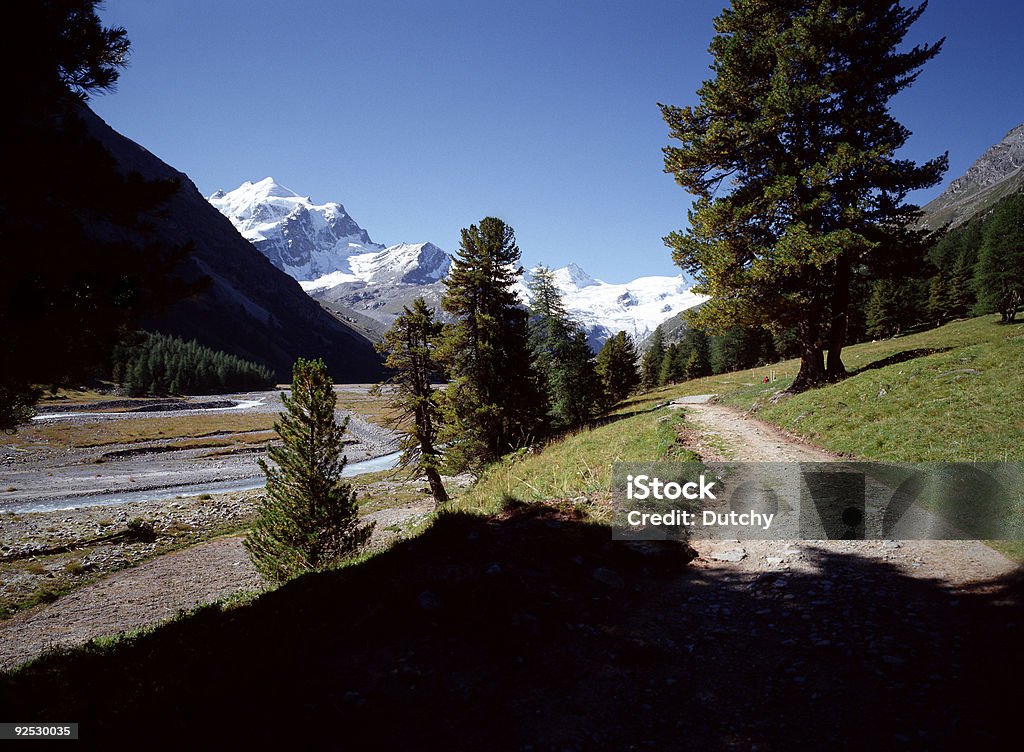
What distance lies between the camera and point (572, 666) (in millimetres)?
4707

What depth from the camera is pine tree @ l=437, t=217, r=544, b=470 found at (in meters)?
21.6

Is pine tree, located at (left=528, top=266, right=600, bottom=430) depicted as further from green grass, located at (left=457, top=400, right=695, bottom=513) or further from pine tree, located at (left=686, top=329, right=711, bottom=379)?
pine tree, located at (left=686, top=329, right=711, bottom=379)

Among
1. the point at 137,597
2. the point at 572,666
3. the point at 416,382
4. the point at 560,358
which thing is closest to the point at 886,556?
the point at 572,666

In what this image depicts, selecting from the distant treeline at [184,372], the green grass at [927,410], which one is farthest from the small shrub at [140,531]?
the distant treeline at [184,372]

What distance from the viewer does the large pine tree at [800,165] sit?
49.3ft

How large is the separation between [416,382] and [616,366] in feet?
133

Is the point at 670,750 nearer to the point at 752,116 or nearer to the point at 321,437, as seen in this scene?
the point at 321,437

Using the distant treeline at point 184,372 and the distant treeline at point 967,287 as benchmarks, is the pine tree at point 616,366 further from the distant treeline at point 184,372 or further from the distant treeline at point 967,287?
the distant treeline at point 184,372

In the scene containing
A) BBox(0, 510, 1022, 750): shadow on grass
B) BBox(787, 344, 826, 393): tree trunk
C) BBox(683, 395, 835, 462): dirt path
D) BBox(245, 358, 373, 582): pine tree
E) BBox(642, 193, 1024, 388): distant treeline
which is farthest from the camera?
BBox(642, 193, 1024, 388): distant treeline

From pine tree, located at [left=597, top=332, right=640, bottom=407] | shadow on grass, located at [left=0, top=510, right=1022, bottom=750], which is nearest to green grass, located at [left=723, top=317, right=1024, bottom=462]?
shadow on grass, located at [left=0, top=510, right=1022, bottom=750]

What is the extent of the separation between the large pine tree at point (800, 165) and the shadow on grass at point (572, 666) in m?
12.9

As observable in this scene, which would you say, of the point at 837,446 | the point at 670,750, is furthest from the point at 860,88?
the point at 670,750

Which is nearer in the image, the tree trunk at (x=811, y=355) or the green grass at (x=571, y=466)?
the green grass at (x=571, y=466)

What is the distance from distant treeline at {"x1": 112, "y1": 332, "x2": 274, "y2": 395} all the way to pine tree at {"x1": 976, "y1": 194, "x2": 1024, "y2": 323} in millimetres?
165735
